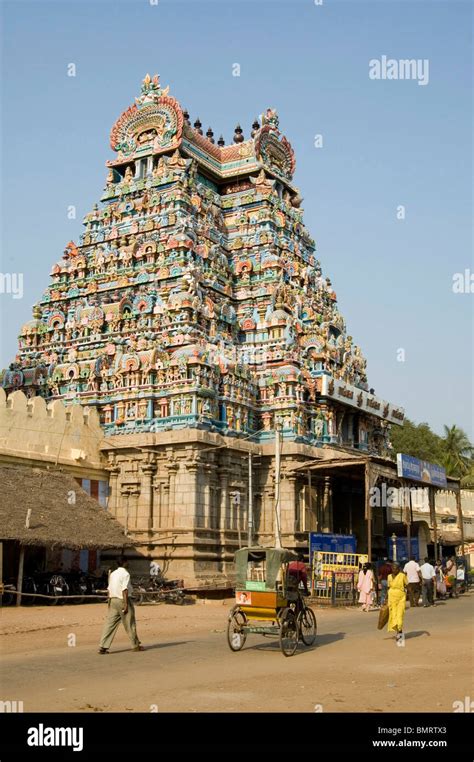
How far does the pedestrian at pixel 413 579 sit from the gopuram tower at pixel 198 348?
6.42 m

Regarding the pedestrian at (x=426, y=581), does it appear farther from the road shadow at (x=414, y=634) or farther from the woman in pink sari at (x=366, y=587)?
the road shadow at (x=414, y=634)

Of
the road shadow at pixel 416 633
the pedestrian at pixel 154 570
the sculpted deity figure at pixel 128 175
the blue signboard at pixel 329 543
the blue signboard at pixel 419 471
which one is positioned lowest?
the road shadow at pixel 416 633

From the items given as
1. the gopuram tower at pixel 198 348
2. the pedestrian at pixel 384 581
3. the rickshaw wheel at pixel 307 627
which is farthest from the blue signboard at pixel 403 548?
the rickshaw wheel at pixel 307 627

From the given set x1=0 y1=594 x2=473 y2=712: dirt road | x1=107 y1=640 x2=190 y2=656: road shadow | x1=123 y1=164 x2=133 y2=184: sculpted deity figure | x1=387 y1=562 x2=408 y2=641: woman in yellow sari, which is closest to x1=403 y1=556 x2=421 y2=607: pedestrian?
x1=0 y1=594 x2=473 y2=712: dirt road

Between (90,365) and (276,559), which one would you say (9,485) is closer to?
(90,365)

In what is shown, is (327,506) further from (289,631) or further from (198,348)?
(289,631)

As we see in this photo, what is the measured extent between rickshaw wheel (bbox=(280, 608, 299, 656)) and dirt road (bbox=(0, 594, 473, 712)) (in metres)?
0.23

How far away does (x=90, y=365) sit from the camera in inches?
1414

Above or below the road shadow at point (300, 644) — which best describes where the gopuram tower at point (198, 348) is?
above

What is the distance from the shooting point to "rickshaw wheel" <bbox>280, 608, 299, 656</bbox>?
14930 millimetres

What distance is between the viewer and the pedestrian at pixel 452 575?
118 ft
